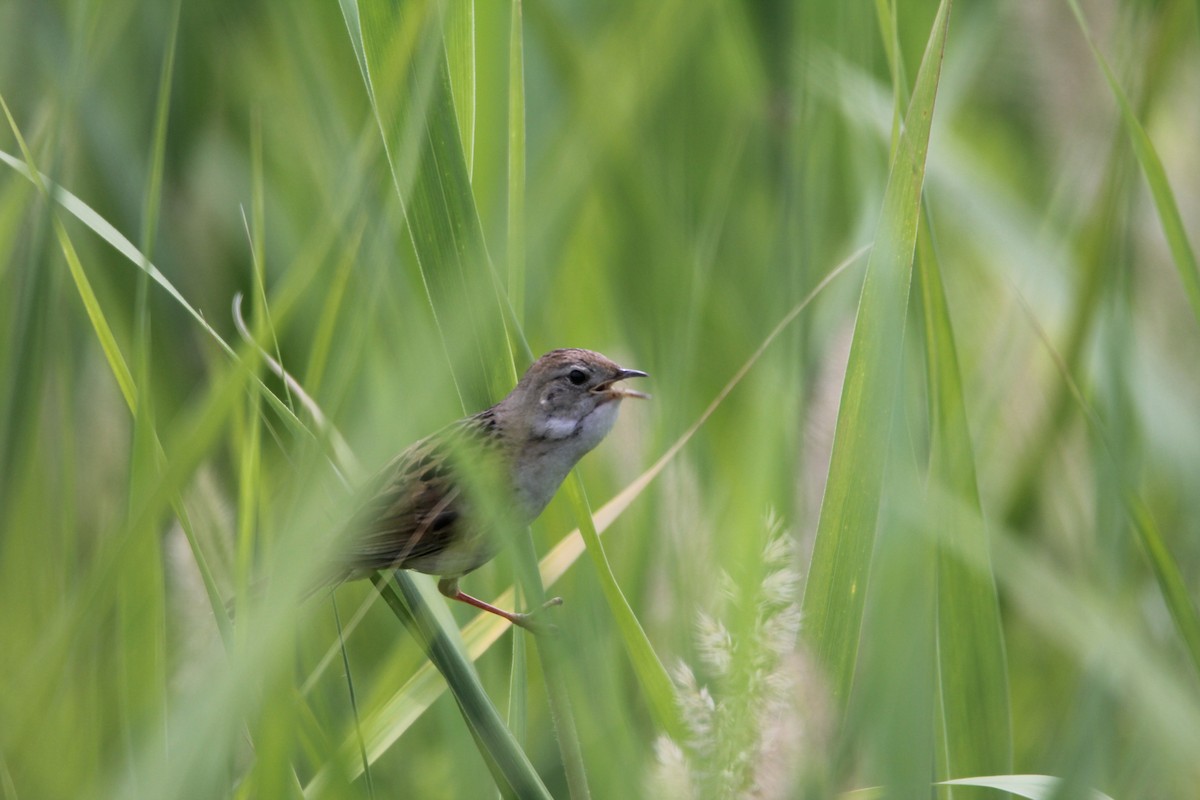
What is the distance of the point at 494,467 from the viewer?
2156 mm

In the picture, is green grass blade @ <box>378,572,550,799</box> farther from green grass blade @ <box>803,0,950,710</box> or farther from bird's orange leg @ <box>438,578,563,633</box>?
green grass blade @ <box>803,0,950,710</box>

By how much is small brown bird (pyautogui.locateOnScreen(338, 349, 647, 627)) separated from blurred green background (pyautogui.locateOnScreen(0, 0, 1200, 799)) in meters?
0.14

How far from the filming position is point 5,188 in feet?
9.18

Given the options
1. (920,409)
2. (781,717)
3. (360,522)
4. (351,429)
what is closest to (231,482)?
(351,429)

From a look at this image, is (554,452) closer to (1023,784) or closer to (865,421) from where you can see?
(865,421)

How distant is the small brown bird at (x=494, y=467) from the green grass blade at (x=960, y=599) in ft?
2.37

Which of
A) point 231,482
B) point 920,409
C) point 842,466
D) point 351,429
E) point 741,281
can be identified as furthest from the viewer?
point 741,281

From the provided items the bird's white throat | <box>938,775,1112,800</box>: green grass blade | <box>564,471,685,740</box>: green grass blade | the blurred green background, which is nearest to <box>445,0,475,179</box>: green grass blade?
the blurred green background

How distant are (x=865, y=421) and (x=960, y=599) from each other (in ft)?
1.44

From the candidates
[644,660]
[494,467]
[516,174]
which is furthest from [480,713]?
[516,174]

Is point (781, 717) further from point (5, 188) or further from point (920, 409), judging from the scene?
point (5, 188)

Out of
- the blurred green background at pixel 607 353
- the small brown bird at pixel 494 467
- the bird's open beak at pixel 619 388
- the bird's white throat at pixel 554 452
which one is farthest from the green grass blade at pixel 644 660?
the bird's open beak at pixel 619 388

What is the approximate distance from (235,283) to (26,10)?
0.99m

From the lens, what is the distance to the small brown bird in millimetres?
2402
